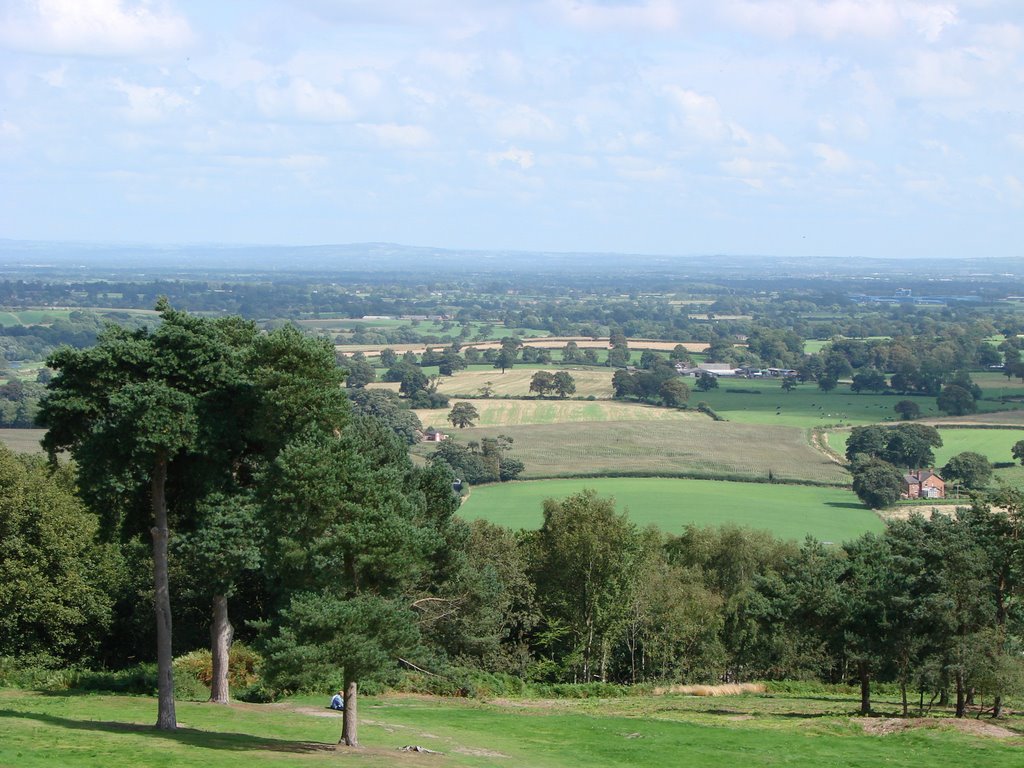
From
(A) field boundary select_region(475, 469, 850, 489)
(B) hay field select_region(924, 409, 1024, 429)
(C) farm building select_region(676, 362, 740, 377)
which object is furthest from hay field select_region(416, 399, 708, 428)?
(C) farm building select_region(676, 362, 740, 377)

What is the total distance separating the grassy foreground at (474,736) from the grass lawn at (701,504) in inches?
1620

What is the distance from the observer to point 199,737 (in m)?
23.3

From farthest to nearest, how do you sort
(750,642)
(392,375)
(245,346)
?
(392,375) < (750,642) < (245,346)

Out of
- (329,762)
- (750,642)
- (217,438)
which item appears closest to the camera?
(329,762)

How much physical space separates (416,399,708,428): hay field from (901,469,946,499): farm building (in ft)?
118

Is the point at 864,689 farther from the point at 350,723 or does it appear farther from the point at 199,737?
the point at 199,737

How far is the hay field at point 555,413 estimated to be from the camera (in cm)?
12119

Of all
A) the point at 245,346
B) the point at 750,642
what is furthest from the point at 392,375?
the point at 245,346

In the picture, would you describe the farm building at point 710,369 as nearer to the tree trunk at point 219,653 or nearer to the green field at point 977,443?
the green field at point 977,443

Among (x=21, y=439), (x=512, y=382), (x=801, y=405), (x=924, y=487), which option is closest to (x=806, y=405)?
(x=801, y=405)

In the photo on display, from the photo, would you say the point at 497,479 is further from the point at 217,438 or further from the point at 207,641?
the point at 217,438

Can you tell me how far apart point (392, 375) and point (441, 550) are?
11514 cm

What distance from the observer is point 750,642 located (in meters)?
44.8

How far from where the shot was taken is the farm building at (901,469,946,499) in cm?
9069
